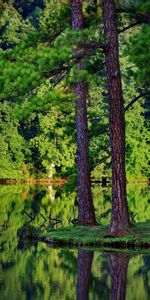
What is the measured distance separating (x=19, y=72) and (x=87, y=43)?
1915 millimetres

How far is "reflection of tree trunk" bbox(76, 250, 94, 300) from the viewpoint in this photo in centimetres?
1051

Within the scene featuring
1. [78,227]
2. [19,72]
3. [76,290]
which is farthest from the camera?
[78,227]

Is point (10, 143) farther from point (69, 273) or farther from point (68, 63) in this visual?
point (69, 273)

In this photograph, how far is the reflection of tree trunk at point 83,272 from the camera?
10.5 metres

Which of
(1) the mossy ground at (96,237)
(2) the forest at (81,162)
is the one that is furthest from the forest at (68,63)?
(1) the mossy ground at (96,237)

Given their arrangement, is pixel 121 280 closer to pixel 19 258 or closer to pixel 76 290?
pixel 76 290

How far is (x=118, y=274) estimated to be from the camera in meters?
12.0

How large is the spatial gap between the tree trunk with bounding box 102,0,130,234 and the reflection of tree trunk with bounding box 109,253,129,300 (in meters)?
2.10

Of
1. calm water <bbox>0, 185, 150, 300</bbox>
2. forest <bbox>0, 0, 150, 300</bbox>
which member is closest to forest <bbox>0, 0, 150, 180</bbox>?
forest <bbox>0, 0, 150, 300</bbox>

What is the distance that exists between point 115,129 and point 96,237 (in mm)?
2425

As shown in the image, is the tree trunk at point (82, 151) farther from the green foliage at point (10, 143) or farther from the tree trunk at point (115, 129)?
the green foliage at point (10, 143)

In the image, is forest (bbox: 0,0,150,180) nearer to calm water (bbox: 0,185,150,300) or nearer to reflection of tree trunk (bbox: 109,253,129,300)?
calm water (bbox: 0,185,150,300)

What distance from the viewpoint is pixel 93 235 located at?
1662 centimetres

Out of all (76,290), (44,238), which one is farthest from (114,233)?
Result: (76,290)
